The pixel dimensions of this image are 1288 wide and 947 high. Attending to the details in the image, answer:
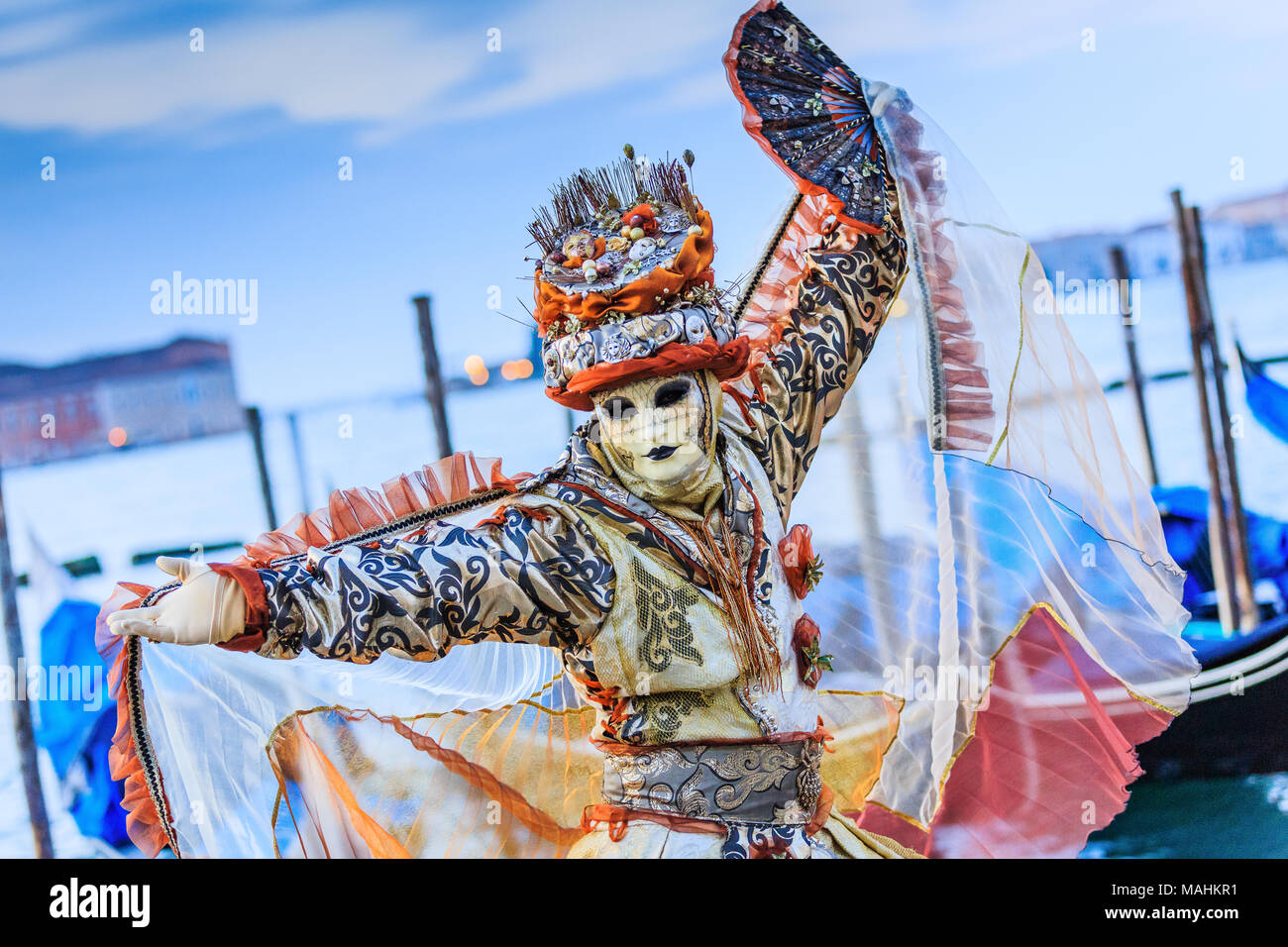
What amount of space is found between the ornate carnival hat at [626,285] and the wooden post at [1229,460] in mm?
5207

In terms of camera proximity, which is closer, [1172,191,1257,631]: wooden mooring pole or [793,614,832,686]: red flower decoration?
[793,614,832,686]: red flower decoration

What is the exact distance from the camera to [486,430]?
18.4 ft

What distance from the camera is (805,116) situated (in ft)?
6.89

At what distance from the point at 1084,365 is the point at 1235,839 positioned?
146 inches

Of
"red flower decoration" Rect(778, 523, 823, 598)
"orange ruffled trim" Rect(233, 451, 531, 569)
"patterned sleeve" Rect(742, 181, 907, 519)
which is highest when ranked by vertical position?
"patterned sleeve" Rect(742, 181, 907, 519)

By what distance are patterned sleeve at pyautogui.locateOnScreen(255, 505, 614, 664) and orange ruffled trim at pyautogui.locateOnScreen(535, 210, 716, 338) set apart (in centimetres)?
28

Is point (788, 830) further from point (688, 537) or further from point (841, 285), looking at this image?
point (841, 285)

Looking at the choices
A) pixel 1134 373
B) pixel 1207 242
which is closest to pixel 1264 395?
pixel 1134 373

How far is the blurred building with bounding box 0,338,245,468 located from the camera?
4801mm

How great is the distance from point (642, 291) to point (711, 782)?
0.69m

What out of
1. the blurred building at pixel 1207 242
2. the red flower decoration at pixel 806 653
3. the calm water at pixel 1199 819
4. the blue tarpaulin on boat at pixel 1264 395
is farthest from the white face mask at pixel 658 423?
the blue tarpaulin on boat at pixel 1264 395

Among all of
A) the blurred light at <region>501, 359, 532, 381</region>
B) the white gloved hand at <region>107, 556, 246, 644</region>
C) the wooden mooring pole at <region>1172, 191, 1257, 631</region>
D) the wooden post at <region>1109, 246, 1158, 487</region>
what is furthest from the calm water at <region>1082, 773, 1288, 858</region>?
the white gloved hand at <region>107, 556, 246, 644</region>

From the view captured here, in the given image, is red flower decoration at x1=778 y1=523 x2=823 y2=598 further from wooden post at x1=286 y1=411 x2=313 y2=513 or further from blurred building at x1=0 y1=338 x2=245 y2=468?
wooden post at x1=286 y1=411 x2=313 y2=513

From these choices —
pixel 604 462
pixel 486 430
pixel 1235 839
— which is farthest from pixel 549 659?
pixel 1235 839
